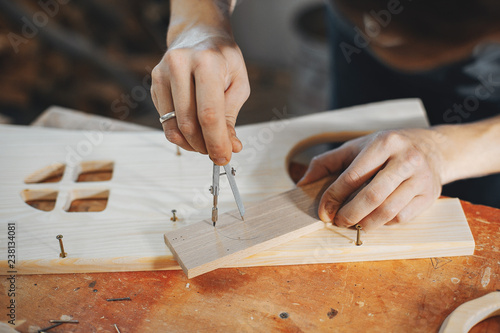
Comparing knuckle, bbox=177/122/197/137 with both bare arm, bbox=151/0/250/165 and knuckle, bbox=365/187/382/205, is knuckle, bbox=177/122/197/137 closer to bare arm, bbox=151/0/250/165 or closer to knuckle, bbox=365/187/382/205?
bare arm, bbox=151/0/250/165

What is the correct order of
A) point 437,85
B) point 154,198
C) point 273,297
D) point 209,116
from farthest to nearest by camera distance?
point 437,85 < point 154,198 < point 273,297 < point 209,116

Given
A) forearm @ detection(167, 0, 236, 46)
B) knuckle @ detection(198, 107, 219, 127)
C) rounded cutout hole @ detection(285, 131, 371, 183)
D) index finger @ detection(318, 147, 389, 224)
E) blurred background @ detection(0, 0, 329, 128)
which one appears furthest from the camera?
blurred background @ detection(0, 0, 329, 128)

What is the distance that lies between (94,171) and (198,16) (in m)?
0.76

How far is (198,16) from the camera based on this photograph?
1749 millimetres

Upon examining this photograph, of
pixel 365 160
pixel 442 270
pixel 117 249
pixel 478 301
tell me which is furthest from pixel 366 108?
pixel 117 249

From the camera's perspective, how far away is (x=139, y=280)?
4.89 feet

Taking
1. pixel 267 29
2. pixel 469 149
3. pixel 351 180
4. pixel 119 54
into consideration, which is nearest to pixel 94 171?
pixel 351 180

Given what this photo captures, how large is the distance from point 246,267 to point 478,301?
0.69 metres

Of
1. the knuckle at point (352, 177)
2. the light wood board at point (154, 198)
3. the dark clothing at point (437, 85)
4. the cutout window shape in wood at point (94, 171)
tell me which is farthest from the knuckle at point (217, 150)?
the dark clothing at point (437, 85)

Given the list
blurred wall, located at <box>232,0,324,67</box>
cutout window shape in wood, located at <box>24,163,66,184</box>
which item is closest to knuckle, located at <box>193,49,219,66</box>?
cutout window shape in wood, located at <box>24,163,66,184</box>

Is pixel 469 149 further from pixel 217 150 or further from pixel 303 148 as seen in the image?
pixel 217 150

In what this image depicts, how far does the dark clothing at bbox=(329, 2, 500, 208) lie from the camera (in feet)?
6.93

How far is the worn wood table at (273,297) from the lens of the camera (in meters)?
1.34

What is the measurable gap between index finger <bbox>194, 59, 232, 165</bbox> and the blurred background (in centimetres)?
276
